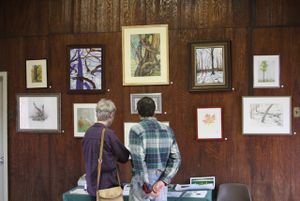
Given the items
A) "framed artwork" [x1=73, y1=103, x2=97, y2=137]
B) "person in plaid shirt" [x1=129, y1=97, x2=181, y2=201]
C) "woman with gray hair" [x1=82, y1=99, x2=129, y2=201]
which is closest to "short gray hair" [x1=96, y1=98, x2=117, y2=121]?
"woman with gray hair" [x1=82, y1=99, x2=129, y2=201]

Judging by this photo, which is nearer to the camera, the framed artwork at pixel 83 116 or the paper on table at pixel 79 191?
the paper on table at pixel 79 191

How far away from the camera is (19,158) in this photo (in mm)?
4664

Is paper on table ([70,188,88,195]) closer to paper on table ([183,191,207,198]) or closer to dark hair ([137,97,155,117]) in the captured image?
paper on table ([183,191,207,198])

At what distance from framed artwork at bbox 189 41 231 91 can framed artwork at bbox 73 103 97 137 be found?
3.58ft

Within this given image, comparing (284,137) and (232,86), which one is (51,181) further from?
(284,137)

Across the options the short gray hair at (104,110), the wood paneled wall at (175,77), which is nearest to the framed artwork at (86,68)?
the wood paneled wall at (175,77)

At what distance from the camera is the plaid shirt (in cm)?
305

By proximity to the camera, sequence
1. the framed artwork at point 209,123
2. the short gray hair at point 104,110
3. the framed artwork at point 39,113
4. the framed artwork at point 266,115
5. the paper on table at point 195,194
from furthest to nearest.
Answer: the framed artwork at point 39,113 → the framed artwork at point 209,123 → the framed artwork at point 266,115 → the paper on table at point 195,194 → the short gray hair at point 104,110

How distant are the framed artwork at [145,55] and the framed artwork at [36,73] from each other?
3.05 ft

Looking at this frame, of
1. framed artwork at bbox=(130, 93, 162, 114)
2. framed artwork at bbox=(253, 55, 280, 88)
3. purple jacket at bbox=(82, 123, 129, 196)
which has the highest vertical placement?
framed artwork at bbox=(253, 55, 280, 88)

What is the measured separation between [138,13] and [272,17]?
1366 mm

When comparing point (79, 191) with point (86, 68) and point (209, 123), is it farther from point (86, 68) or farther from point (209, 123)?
point (209, 123)

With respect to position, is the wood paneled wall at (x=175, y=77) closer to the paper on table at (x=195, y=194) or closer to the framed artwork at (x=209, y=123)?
the framed artwork at (x=209, y=123)

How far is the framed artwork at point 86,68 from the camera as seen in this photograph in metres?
4.38
